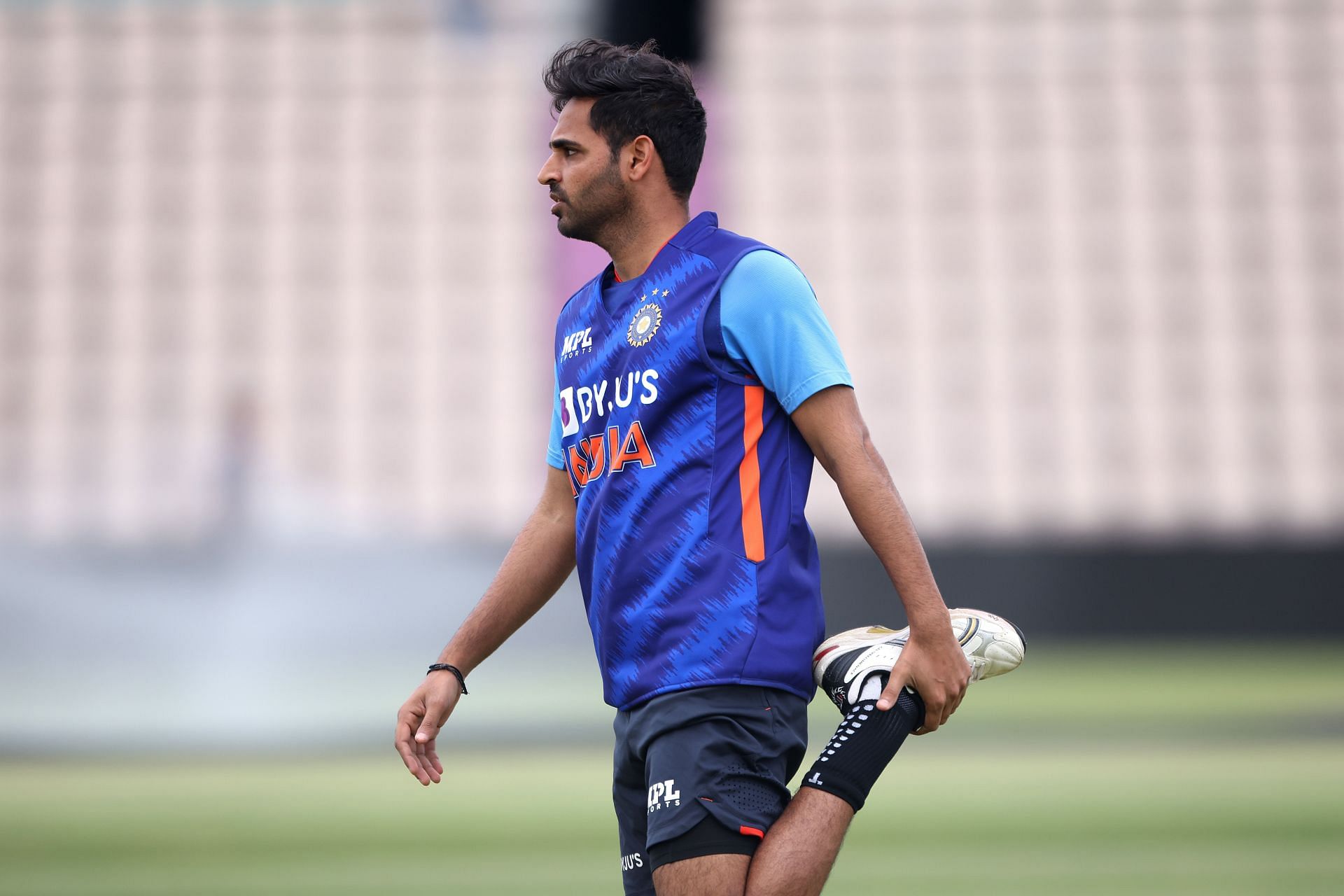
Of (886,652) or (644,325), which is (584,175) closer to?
(644,325)

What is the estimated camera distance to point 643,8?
58.7 feet

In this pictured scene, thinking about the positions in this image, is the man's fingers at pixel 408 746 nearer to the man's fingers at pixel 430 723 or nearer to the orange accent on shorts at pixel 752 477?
the man's fingers at pixel 430 723

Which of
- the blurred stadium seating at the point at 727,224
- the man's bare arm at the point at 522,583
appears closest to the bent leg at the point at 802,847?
the man's bare arm at the point at 522,583

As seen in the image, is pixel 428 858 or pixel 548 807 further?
pixel 548 807

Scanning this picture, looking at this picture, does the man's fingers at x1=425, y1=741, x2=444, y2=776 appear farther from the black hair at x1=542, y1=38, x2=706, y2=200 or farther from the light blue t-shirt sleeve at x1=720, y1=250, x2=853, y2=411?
the black hair at x1=542, y1=38, x2=706, y2=200

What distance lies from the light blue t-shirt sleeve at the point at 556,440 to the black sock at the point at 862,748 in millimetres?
872

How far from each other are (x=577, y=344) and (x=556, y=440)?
0.26 m

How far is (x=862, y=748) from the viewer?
9.49 ft

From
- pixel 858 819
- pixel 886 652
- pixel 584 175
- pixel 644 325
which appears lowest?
pixel 858 819

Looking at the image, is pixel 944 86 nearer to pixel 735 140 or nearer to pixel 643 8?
pixel 735 140

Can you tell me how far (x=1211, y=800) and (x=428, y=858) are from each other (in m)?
4.01

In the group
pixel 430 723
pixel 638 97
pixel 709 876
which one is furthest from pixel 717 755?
pixel 638 97

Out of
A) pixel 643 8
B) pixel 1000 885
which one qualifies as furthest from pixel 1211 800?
pixel 643 8

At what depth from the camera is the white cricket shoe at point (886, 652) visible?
9.68 ft
